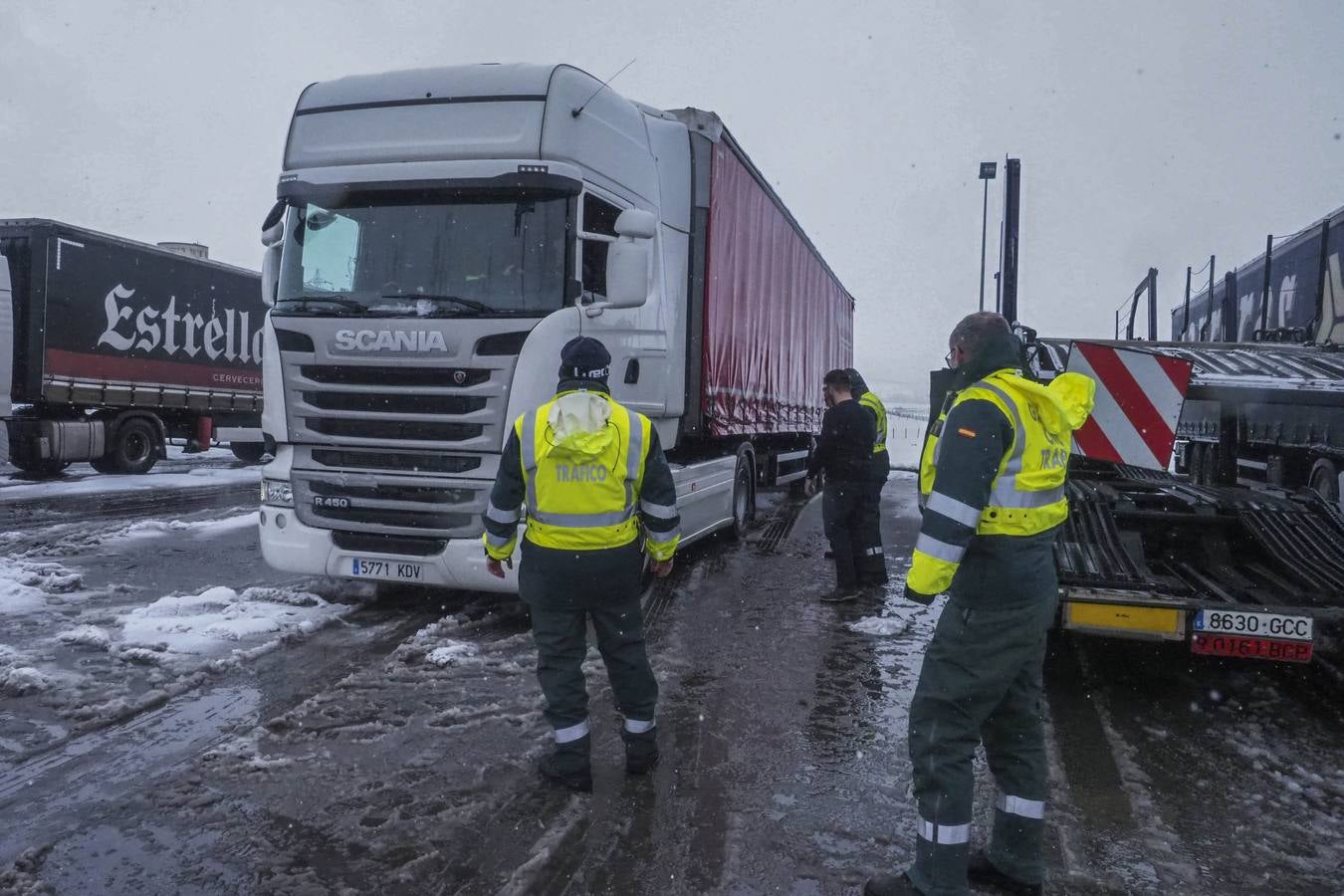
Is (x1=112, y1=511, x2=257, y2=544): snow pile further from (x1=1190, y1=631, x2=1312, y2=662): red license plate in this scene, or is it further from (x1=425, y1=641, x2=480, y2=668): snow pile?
(x1=1190, y1=631, x2=1312, y2=662): red license plate

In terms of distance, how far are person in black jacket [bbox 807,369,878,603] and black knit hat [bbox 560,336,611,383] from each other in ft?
12.3

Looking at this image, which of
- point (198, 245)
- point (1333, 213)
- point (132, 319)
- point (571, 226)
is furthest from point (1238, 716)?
point (198, 245)

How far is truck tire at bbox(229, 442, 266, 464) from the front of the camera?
19.2 metres

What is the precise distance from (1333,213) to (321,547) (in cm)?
1289

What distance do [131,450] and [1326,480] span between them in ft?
53.5

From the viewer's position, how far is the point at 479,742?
13.4ft

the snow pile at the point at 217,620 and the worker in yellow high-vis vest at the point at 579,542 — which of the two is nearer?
the worker in yellow high-vis vest at the point at 579,542

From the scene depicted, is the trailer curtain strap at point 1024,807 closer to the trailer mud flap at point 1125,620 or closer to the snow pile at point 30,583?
the trailer mud flap at point 1125,620

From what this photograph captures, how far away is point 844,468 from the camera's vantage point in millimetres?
7379

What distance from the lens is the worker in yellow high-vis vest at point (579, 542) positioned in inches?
145

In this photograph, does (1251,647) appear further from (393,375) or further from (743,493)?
(743,493)

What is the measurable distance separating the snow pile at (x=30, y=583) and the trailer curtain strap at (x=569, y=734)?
14.6 feet

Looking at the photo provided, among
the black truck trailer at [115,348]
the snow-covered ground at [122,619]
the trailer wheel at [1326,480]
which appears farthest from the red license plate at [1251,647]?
the black truck trailer at [115,348]

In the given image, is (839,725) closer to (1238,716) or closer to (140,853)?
(1238,716)
